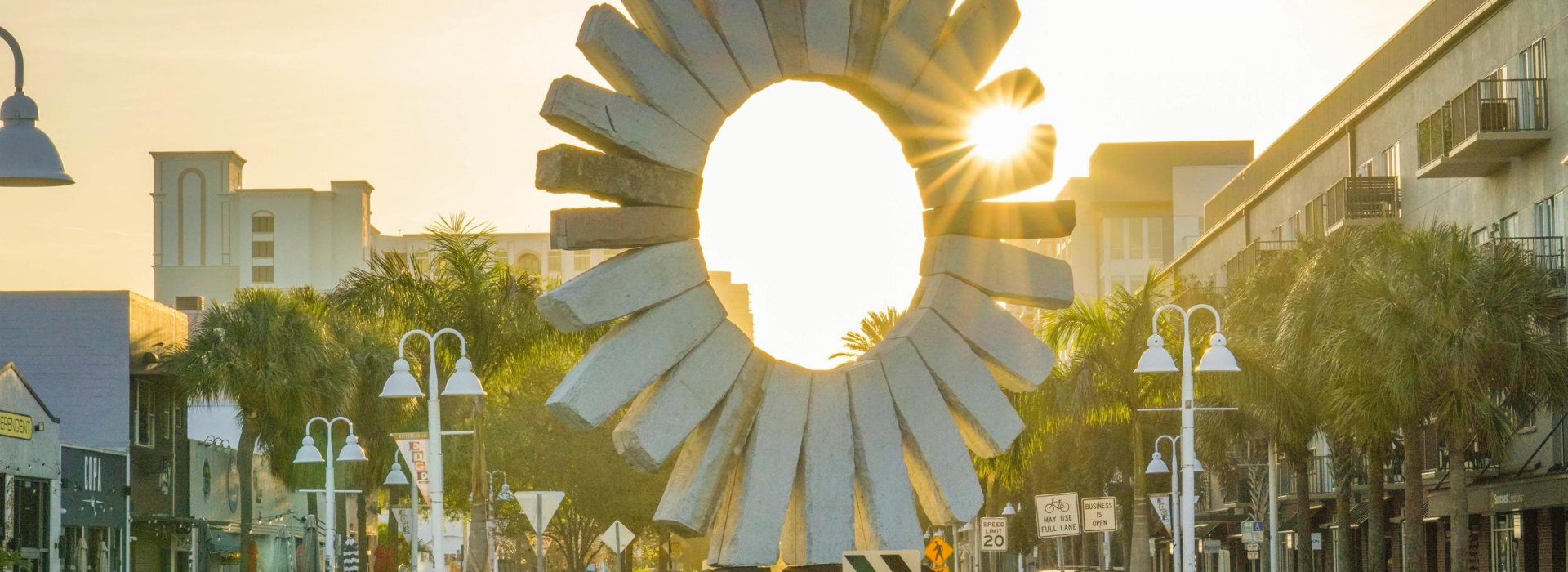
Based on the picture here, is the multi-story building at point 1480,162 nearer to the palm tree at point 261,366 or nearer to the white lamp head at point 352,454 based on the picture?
the white lamp head at point 352,454

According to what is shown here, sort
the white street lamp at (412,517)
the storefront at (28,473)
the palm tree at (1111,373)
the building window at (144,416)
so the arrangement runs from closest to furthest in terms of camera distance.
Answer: the palm tree at (1111,373), the white street lamp at (412,517), the storefront at (28,473), the building window at (144,416)

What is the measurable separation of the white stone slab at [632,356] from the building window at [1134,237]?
10304 cm

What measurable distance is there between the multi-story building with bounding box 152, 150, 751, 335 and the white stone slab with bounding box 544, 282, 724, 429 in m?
123

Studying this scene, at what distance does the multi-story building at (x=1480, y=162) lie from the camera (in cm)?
3956

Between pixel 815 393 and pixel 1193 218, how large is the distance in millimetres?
101396

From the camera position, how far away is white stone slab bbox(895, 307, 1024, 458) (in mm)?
16422

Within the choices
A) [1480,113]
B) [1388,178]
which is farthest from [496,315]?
[1388,178]

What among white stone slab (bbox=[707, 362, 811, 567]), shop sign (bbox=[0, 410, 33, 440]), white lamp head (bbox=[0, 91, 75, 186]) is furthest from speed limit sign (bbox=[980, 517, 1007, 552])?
white lamp head (bbox=[0, 91, 75, 186])

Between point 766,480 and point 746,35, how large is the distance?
11.7ft

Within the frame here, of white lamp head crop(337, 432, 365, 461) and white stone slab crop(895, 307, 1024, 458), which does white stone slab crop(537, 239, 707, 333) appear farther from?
white lamp head crop(337, 432, 365, 461)

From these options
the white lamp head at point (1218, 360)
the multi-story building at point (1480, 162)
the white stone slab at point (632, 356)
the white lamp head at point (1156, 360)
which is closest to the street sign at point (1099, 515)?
the white lamp head at point (1156, 360)

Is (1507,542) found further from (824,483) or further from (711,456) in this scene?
(711,456)

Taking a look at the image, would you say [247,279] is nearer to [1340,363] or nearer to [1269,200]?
[1269,200]

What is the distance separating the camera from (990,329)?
16.7 metres
